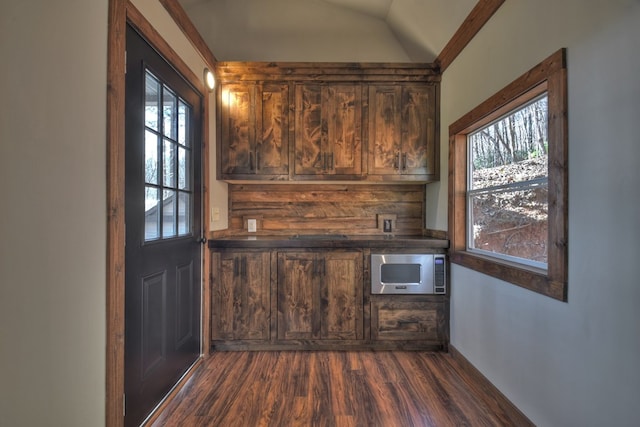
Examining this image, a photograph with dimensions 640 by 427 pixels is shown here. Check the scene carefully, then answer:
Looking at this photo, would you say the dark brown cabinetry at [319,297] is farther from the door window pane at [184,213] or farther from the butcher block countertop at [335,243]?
the door window pane at [184,213]

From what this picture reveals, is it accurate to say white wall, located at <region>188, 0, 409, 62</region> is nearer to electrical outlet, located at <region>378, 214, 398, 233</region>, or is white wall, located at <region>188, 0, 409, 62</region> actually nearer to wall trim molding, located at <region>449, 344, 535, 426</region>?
electrical outlet, located at <region>378, 214, 398, 233</region>

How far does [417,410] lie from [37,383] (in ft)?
6.10

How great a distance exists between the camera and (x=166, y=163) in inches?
73.6

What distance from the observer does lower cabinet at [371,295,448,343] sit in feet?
8.39

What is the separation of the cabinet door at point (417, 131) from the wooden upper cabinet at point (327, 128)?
427 millimetres

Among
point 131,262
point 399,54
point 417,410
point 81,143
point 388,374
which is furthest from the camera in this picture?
point 399,54

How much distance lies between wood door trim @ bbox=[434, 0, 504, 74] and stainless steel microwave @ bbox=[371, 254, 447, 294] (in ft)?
5.54

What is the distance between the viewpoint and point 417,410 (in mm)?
1776

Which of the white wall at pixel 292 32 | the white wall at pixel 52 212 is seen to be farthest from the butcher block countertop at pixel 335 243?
the white wall at pixel 292 32

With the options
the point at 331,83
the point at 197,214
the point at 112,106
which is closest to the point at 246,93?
the point at 331,83

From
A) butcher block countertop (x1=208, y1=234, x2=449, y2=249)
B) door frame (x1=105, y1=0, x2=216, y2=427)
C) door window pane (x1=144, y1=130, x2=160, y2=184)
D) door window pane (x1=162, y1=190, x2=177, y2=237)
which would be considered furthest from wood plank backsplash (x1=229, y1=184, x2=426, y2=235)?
door frame (x1=105, y1=0, x2=216, y2=427)

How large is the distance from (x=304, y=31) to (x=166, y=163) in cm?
209

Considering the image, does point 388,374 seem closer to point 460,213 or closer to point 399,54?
point 460,213

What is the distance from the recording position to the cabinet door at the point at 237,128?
2.70 m
